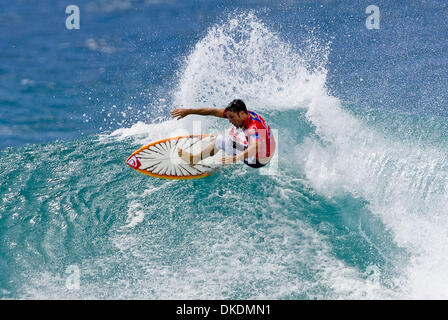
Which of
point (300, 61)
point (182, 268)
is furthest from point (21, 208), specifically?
point (300, 61)

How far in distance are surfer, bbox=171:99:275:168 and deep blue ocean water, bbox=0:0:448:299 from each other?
684mm

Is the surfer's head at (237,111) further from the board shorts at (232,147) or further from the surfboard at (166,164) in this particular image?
the surfboard at (166,164)

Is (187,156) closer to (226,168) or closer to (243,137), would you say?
(226,168)

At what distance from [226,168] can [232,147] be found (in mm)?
902

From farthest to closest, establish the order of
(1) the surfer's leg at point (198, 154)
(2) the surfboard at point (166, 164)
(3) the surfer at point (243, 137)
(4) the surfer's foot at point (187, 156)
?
(2) the surfboard at point (166, 164) → (4) the surfer's foot at point (187, 156) → (1) the surfer's leg at point (198, 154) → (3) the surfer at point (243, 137)

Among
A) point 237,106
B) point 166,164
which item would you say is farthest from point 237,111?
point 166,164

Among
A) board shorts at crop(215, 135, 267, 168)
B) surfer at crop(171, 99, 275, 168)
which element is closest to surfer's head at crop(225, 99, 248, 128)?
surfer at crop(171, 99, 275, 168)

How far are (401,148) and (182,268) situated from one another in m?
5.06

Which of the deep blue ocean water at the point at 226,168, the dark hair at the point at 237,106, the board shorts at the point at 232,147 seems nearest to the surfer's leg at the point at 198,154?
the board shorts at the point at 232,147

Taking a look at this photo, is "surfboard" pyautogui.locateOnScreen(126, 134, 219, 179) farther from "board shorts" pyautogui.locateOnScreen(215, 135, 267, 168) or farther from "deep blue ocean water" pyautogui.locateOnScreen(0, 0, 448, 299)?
"board shorts" pyautogui.locateOnScreen(215, 135, 267, 168)

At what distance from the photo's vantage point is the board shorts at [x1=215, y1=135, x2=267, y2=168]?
6.79 m

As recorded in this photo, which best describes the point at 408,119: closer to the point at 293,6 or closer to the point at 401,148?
the point at 401,148

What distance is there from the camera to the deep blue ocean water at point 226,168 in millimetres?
5770

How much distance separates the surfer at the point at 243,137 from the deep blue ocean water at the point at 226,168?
2.24 ft
